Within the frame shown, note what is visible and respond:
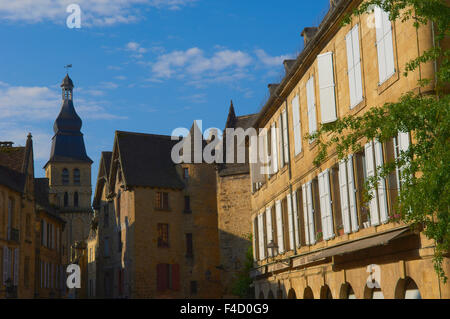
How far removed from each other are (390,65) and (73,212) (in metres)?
91.2

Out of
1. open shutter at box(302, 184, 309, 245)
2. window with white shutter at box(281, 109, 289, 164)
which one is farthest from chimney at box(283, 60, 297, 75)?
open shutter at box(302, 184, 309, 245)

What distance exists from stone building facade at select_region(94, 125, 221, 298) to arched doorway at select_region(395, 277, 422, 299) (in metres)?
31.4

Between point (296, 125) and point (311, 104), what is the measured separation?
1.97m

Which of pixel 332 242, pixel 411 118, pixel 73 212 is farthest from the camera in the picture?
pixel 73 212

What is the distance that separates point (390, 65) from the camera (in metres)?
13.9

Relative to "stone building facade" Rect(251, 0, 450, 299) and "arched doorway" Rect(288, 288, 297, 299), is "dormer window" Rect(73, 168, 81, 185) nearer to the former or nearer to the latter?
"stone building facade" Rect(251, 0, 450, 299)

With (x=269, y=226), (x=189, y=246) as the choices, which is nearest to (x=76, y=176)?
(x=189, y=246)

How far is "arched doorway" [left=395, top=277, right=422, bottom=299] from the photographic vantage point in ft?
44.8

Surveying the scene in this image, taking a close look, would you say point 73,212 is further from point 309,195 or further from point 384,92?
point 384,92

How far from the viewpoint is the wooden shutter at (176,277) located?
45178 mm

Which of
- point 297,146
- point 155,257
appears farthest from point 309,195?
point 155,257

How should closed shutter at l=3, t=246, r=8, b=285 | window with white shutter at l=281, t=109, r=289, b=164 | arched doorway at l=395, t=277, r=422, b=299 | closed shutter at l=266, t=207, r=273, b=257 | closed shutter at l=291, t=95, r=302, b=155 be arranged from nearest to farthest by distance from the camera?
arched doorway at l=395, t=277, r=422, b=299 → closed shutter at l=291, t=95, r=302, b=155 → window with white shutter at l=281, t=109, r=289, b=164 → closed shutter at l=266, t=207, r=273, b=257 → closed shutter at l=3, t=246, r=8, b=285

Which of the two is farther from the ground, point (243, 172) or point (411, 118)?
point (243, 172)
